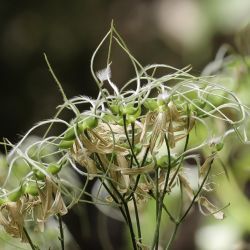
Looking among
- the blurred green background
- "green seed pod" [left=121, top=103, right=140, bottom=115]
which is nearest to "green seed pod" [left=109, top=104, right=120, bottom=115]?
"green seed pod" [left=121, top=103, right=140, bottom=115]

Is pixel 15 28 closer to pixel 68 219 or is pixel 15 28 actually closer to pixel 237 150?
pixel 68 219

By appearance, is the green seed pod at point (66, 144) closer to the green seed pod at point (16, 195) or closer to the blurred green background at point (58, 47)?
the green seed pod at point (16, 195)

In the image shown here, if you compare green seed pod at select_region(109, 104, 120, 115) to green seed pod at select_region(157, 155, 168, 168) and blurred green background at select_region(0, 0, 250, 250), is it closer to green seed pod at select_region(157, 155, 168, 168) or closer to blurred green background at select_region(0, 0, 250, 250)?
green seed pod at select_region(157, 155, 168, 168)

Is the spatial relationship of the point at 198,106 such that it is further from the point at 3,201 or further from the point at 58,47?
the point at 58,47

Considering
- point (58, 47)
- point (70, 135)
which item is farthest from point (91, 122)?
point (58, 47)

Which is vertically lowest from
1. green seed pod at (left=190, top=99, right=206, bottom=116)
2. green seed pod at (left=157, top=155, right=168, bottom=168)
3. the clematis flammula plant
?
the clematis flammula plant

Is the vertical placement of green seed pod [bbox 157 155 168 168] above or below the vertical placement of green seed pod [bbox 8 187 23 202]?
below

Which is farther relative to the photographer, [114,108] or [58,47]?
[58,47]

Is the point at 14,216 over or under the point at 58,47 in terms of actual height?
over

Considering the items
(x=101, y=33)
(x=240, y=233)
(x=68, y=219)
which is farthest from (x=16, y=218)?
(x=101, y=33)

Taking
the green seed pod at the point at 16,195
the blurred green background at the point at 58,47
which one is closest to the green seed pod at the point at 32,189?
the green seed pod at the point at 16,195

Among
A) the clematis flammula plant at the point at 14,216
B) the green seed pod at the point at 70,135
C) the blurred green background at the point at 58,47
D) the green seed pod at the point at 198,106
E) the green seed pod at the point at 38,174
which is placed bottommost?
the blurred green background at the point at 58,47
